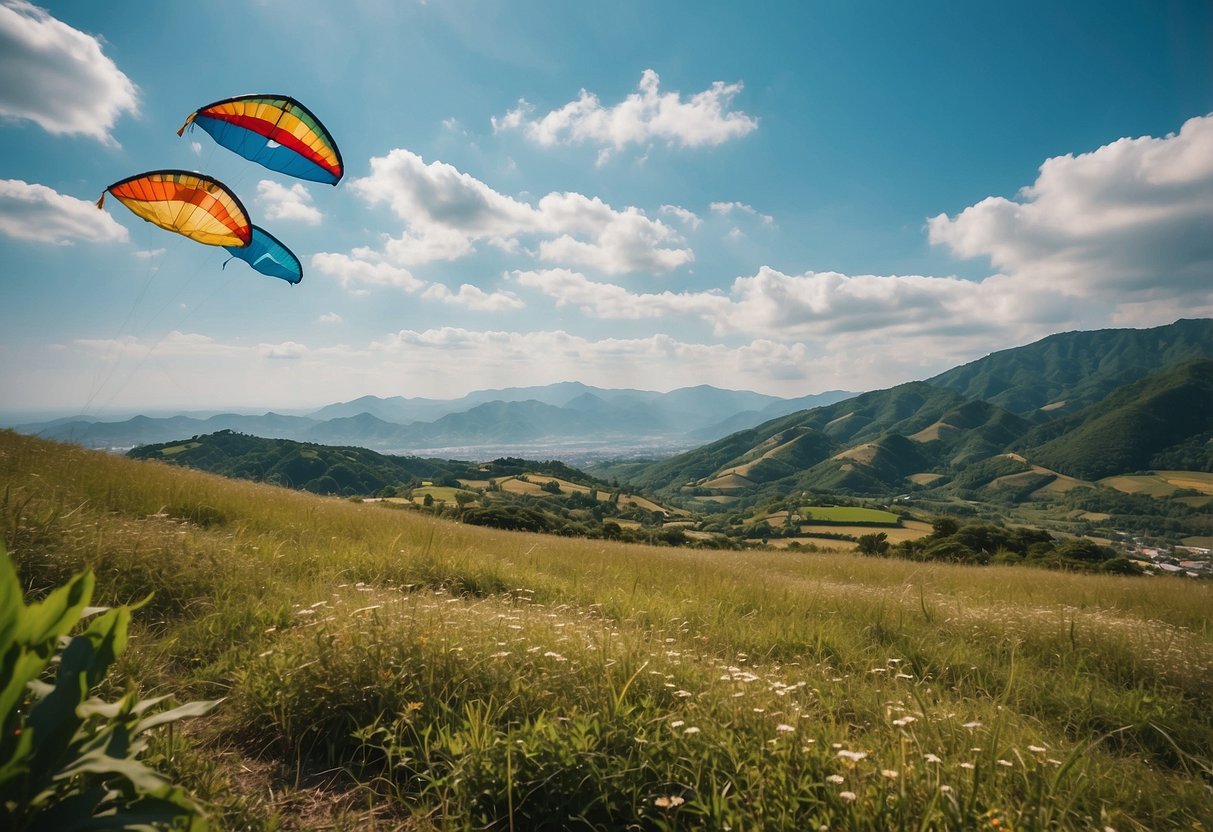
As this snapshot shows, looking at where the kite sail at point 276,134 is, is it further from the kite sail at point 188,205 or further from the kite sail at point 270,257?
the kite sail at point 270,257

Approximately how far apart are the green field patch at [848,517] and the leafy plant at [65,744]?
10273 cm

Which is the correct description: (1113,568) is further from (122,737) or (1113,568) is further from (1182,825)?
(122,737)

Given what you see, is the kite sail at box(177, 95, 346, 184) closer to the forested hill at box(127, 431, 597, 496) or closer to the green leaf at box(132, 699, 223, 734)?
the green leaf at box(132, 699, 223, 734)

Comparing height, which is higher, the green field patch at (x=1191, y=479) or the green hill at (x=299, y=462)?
the green hill at (x=299, y=462)

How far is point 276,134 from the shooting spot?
500 inches

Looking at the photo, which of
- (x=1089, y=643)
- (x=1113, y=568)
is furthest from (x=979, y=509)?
(x=1089, y=643)

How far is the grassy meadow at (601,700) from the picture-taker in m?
Answer: 2.33

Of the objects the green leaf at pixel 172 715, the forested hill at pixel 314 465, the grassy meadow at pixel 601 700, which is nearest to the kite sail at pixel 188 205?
the grassy meadow at pixel 601 700

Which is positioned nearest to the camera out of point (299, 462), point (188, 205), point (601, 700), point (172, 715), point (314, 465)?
point (172, 715)

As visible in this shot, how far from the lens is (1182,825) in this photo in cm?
238

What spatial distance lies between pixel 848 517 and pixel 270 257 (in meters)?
104

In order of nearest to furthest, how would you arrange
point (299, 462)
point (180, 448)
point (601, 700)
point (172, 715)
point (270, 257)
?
1. point (172, 715)
2. point (601, 700)
3. point (270, 257)
4. point (180, 448)
5. point (299, 462)

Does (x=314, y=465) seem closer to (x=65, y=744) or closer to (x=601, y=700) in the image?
(x=601, y=700)

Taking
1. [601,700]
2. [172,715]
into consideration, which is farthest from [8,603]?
[601,700]
